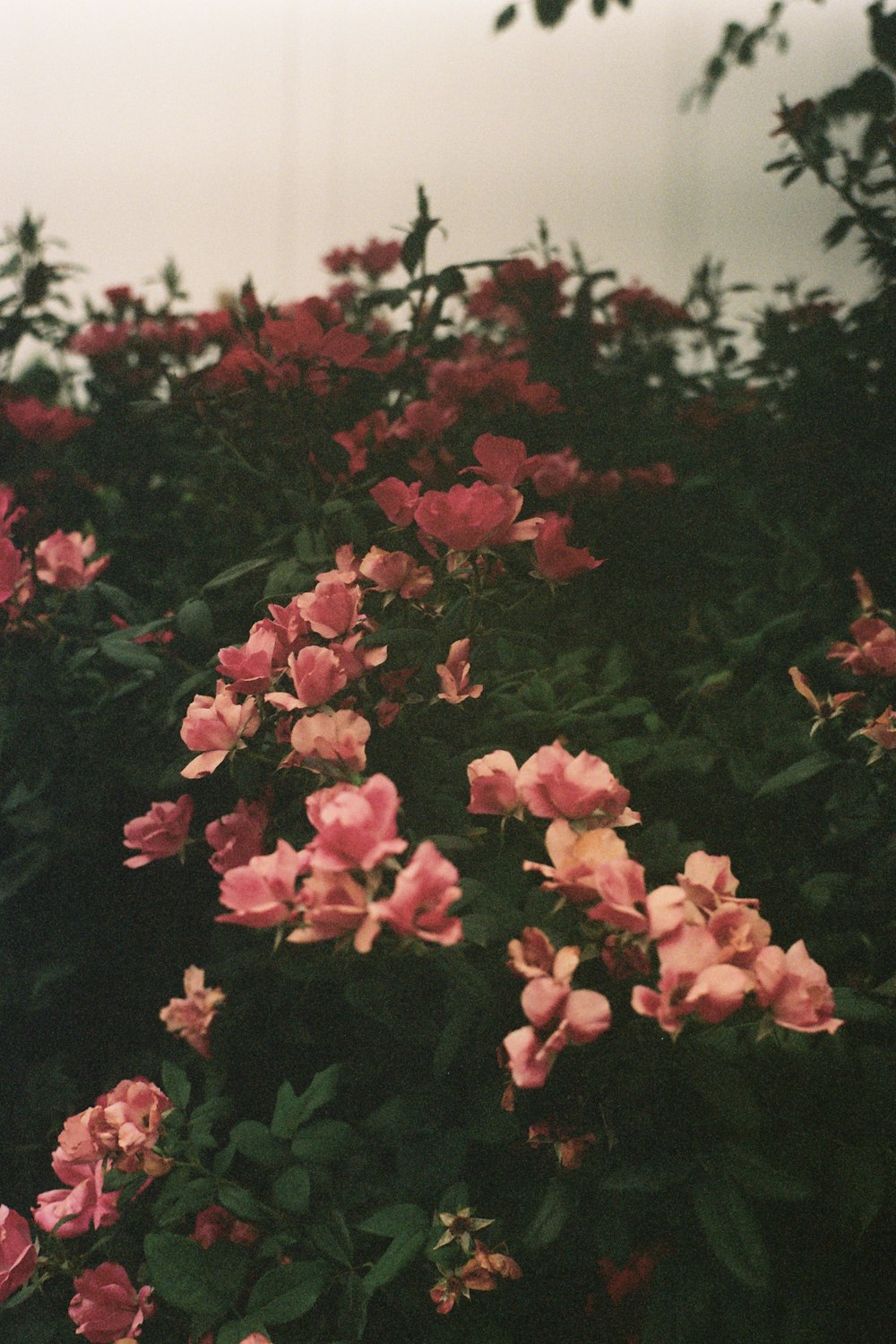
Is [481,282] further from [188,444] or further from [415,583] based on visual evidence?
[415,583]

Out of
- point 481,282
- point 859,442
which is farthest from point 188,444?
point 859,442

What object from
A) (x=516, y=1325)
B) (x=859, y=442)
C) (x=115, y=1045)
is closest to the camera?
(x=516, y=1325)

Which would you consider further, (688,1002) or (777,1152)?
(777,1152)

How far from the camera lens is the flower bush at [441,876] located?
2.18ft

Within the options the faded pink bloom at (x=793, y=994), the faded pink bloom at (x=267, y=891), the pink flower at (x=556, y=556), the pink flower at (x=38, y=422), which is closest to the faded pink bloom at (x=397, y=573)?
the pink flower at (x=556, y=556)

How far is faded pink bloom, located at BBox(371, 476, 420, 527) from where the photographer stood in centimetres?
93

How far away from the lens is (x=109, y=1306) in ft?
2.80

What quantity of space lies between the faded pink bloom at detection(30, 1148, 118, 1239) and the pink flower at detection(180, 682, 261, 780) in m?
0.43

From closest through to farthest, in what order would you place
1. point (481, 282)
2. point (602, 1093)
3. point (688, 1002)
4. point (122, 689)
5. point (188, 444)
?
1. point (688, 1002)
2. point (602, 1093)
3. point (122, 689)
4. point (188, 444)
5. point (481, 282)

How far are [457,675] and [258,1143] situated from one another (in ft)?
1.59

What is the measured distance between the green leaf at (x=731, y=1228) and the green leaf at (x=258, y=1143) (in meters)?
0.40

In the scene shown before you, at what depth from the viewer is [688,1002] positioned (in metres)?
0.57

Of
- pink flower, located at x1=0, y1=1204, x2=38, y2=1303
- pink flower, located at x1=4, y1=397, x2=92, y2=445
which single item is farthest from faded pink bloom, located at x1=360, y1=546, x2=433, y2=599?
pink flower, located at x1=4, y1=397, x2=92, y2=445

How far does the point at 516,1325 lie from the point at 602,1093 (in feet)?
1.09
